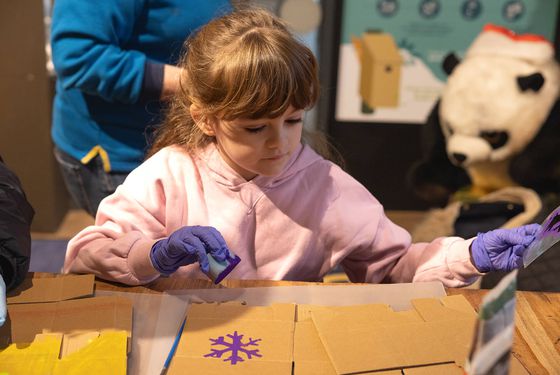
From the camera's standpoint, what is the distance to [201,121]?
50.4 inches

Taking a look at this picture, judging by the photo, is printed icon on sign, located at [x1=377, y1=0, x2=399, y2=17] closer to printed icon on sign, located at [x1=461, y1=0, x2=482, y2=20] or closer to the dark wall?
printed icon on sign, located at [x1=461, y1=0, x2=482, y2=20]

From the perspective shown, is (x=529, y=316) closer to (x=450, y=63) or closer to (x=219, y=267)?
(x=219, y=267)

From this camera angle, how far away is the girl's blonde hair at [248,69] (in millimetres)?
1139

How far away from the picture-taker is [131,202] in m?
1.26

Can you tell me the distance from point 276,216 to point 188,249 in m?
0.29

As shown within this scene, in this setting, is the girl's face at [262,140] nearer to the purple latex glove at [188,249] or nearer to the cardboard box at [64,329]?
the purple latex glove at [188,249]

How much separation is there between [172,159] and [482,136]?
140cm

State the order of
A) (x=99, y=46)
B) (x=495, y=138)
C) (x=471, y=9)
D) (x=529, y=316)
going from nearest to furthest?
(x=529, y=316)
(x=99, y=46)
(x=495, y=138)
(x=471, y=9)

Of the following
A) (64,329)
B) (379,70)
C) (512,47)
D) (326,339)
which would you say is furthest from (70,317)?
(379,70)

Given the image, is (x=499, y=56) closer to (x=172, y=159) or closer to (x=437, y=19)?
(x=437, y=19)

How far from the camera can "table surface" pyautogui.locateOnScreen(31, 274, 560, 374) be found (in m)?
0.97

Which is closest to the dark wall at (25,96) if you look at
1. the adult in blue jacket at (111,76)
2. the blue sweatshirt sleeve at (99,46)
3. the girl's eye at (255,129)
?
the adult in blue jacket at (111,76)

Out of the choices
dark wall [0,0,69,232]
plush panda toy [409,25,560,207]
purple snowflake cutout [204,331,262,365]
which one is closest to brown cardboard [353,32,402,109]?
plush panda toy [409,25,560,207]

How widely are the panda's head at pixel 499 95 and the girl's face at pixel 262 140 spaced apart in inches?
52.3
